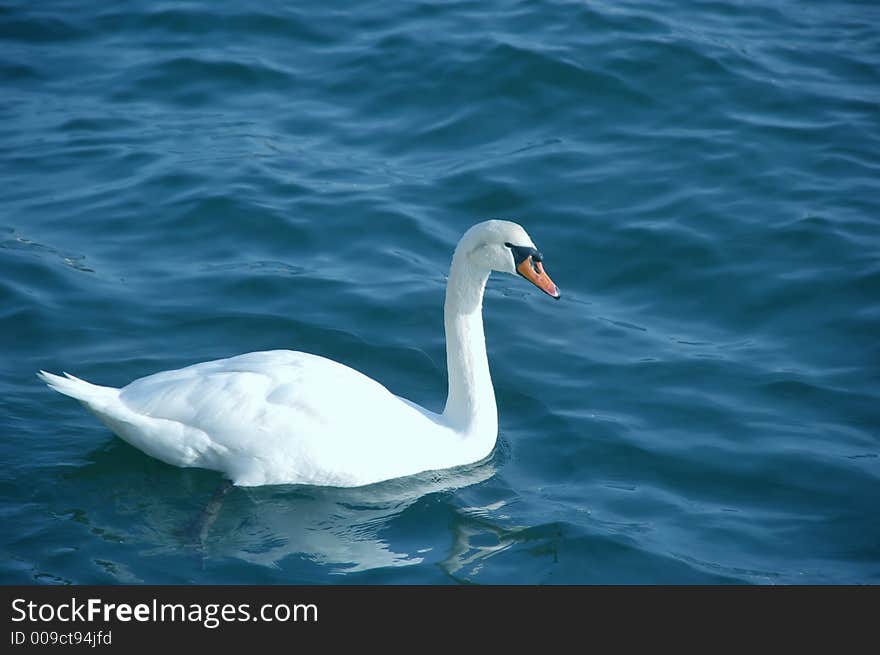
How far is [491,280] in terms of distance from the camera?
11219mm

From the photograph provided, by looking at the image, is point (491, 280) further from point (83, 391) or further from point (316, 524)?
point (83, 391)

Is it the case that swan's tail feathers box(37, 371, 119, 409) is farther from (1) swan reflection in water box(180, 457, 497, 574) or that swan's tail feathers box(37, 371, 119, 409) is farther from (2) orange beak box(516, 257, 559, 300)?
(2) orange beak box(516, 257, 559, 300)

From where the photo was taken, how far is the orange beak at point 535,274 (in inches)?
327

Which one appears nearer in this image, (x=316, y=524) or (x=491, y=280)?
(x=316, y=524)

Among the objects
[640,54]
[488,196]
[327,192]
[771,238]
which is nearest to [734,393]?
[771,238]

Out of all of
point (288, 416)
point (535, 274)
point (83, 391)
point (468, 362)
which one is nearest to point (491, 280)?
point (468, 362)

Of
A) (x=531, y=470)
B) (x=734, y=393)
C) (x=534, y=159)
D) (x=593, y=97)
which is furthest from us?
(x=593, y=97)

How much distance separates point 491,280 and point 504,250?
296 cm

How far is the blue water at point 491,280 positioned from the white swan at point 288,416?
0.20 meters

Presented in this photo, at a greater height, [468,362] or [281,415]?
[468,362]

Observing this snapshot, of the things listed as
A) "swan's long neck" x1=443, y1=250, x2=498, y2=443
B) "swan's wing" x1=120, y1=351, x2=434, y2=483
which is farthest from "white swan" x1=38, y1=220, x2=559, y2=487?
"swan's long neck" x1=443, y1=250, x2=498, y2=443

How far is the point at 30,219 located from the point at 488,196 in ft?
13.7

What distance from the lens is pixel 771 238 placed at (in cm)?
1140

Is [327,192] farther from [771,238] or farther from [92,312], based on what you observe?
[771,238]
